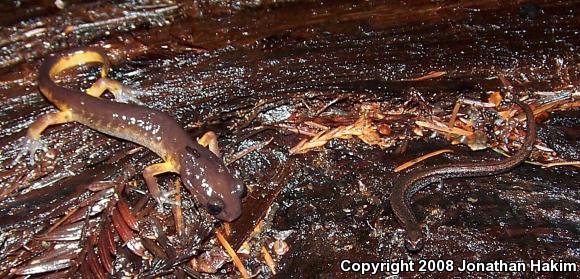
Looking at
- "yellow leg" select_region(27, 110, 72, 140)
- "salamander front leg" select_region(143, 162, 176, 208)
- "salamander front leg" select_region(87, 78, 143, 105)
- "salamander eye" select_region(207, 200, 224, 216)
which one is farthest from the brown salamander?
"yellow leg" select_region(27, 110, 72, 140)

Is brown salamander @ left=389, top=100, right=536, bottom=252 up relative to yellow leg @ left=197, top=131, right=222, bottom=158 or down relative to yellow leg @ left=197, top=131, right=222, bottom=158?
down

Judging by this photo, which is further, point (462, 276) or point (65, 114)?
point (65, 114)

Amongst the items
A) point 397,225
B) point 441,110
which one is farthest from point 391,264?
point 441,110

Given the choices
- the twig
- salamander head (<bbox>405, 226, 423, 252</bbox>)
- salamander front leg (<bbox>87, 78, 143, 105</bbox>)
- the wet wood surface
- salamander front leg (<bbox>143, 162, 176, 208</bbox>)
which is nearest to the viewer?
salamander head (<bbox>405, 226, 423, 252</bbox>)

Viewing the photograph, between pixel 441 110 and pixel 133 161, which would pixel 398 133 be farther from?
pixel 133 161

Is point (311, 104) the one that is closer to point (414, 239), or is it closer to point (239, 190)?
point (239, 190)

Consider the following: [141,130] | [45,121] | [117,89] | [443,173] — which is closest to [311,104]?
[443,173]

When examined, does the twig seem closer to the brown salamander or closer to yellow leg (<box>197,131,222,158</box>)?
A: the brown salamander
